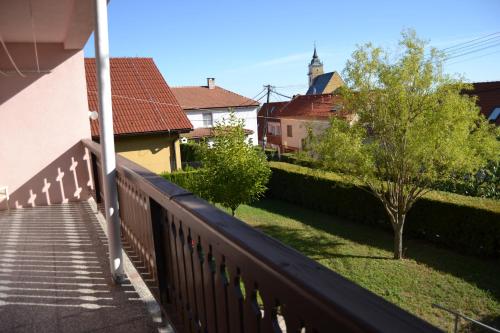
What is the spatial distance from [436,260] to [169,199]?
9010 mm

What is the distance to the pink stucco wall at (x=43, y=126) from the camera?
16.4 ft

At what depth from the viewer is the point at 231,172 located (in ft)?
39.2

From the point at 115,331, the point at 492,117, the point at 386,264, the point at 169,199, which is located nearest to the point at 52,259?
the point at 115,331

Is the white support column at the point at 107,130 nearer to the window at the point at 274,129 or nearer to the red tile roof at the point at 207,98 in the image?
the red tile roof at the point at 207,98

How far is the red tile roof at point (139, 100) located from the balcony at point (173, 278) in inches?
350

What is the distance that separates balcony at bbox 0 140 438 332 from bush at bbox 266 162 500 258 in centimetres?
817

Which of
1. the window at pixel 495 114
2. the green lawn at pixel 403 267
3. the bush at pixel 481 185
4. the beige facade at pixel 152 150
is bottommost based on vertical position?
the green lawn at pixel 403 267

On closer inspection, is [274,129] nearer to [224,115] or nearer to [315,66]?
[224,115]

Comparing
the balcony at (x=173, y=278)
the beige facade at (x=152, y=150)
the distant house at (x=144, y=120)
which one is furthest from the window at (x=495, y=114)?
the balcony at (x=173, y=278)

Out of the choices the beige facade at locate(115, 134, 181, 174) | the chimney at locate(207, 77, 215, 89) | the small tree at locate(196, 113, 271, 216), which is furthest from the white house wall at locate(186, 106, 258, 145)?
the small tree at locate(196, 113, 271, 216)

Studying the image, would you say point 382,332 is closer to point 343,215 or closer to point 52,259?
point 52,259

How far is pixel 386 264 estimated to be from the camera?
8836 mm

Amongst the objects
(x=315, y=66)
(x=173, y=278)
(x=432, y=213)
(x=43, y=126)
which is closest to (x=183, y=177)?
(x=432, y=213)

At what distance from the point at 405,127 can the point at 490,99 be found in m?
17.8
